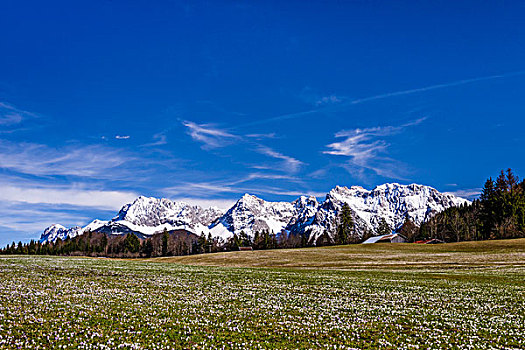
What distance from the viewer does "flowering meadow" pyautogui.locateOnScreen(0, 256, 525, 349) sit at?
40.7ft

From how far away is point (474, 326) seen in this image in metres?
15.8

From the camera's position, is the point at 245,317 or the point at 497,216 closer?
the point at 245,317

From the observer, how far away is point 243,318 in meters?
16.3

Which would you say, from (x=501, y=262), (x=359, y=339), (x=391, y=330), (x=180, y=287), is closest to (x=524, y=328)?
(x=391, y=330)

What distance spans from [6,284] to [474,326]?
90.5 ft

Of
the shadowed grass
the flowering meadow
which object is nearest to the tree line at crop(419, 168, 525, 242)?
the shadowed grass

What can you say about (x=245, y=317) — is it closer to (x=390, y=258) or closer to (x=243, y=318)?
(x=243, y=318)

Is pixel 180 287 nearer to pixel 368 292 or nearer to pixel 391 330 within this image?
pixel 368 292

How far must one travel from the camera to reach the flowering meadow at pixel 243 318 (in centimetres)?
1240

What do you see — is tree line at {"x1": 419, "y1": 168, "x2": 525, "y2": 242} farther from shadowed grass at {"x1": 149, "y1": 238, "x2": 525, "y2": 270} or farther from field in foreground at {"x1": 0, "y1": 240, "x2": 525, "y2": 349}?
field in foreground at {"x1": 0, "y1": 240, "x2": 525, "y2": 349}

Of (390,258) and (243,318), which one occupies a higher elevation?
(243,318)

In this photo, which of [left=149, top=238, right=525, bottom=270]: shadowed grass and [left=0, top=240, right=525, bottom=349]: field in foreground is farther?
[left=149, top=238, right=525, bottom=270]: shadowed grass

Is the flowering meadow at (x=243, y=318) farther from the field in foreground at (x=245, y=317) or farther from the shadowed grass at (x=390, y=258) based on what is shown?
the shadowed grass at (x=390, y=258)

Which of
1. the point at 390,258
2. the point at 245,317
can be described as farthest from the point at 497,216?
the point at 245,317
